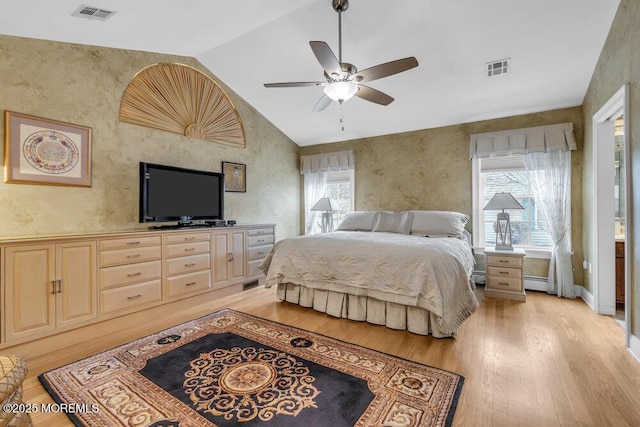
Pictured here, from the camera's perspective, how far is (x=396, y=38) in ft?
9.58

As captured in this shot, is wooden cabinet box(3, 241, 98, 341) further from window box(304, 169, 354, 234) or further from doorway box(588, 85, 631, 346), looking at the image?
doorway box(588, 85, 631, 346)

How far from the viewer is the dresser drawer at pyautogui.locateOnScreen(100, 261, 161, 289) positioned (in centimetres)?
264

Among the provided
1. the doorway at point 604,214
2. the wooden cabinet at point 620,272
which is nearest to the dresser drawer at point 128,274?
the doorway at point 604,214

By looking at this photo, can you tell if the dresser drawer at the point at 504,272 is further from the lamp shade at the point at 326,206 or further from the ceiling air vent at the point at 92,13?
the ceiling air vent at the point at 92,13

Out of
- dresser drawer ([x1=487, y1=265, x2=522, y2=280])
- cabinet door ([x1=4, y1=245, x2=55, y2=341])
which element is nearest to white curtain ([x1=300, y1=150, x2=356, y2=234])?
dresser drawer ([x1=487, y1=265, x2=522, y2=280])

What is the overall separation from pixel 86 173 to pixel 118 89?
3.27 feet

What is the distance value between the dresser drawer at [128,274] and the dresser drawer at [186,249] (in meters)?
0.16

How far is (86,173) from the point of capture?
2.90m

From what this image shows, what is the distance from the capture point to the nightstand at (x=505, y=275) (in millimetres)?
3418

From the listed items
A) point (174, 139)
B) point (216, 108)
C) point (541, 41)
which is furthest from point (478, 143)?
point (174, 139)

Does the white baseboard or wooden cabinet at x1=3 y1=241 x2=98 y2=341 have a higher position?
wooden cabinet at x1=3 y1=241 x2=98 y2=341

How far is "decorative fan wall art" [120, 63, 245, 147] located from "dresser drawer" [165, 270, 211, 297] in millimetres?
1846

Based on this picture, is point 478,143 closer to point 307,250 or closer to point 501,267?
point 501,267

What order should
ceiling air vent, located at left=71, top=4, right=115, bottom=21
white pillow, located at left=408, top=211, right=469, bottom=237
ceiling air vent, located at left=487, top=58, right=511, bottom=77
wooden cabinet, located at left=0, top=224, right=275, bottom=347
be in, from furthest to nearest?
white pillow, located at left=408, top=211, right=469, bottom=237 → ceiling air vent, located at left=487, top=58, right=511, bottom=77 → ceiling air vent, located at left=71, top=4, right=115, bottom=21 → wooden cabinet, located at left=0, top=224, right=275, bottom=347
